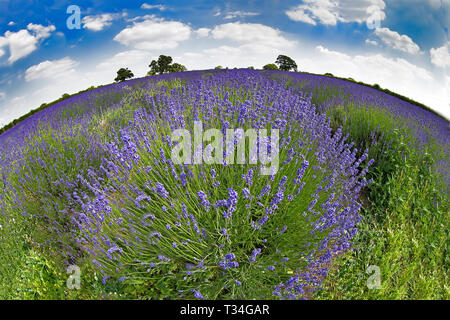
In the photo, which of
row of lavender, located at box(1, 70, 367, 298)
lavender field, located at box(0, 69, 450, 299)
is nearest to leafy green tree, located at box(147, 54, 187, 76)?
lavender field, located at box(0, 69, 450, 299)

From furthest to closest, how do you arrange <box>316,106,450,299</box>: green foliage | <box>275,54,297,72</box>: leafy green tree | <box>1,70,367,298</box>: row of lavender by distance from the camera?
<box>275,54,297,72</box>: leafy green tree
<box>316,106,450,299</box>: green foliage
<box>1,70,367,298</box>: row of lavender

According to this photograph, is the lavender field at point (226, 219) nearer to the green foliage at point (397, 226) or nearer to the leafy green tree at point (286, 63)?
the green foliage at point (397, 226)

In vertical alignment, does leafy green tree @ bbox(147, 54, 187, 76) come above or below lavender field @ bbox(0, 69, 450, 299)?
above

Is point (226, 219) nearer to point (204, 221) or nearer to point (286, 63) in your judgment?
point (204, 221)

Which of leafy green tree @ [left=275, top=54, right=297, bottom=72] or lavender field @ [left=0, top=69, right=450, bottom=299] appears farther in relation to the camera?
leafy green tree @ [left=275, top=54, right=297, bottom=72]

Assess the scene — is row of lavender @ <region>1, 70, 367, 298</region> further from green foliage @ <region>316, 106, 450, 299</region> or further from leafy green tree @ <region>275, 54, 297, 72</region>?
leafy green tree @ <region>275, 54, 297, 72</region>

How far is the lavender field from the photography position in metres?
1.84

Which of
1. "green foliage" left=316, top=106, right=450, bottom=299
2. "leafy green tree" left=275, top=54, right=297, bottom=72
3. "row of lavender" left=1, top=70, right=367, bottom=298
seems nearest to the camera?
"row of lavender" left=1, top=70, right=367, bottom=298

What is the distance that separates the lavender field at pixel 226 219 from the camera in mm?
1840

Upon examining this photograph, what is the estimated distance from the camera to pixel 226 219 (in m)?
1.72

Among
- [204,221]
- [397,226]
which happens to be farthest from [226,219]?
[397,226]

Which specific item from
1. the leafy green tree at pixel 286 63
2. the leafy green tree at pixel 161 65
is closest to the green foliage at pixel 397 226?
the leafy green tree at pixel 286 63

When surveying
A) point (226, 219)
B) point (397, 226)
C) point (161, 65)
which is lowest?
point (397, 226)
